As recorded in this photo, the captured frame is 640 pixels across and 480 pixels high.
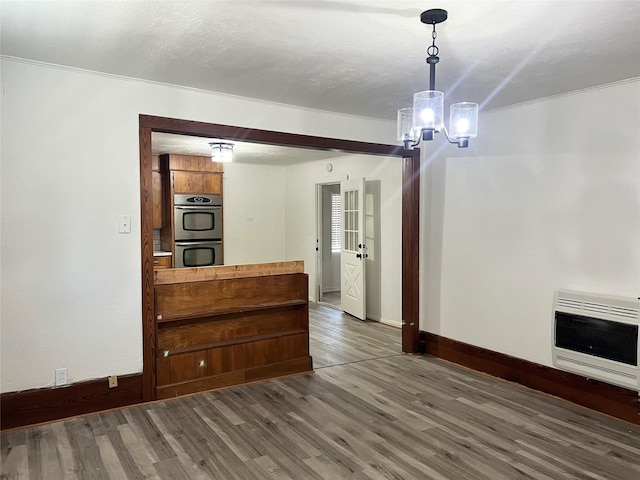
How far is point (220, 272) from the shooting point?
13.7 ft

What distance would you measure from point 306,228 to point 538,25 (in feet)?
20.1

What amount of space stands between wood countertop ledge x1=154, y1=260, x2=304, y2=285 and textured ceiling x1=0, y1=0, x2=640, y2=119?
1.54 metres

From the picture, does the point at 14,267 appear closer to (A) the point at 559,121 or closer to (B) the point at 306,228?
(A) the point at 559,121

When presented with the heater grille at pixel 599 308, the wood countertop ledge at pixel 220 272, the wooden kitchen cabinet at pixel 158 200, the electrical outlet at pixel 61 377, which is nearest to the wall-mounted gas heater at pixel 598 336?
the heater grille at pixel 599 308

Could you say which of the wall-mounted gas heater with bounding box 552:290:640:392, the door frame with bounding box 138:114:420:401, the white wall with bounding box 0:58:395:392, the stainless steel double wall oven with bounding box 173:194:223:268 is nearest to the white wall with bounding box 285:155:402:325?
the door frame with bounding box 138:114:420:401

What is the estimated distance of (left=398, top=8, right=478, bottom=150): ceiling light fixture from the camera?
2328 mm

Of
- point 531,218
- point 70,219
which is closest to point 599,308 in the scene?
point 531,218

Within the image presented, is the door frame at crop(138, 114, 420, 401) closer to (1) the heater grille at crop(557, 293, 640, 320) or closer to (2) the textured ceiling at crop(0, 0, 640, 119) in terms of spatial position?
(2) the textured ceiling at crop(0, 0, 640, 119)

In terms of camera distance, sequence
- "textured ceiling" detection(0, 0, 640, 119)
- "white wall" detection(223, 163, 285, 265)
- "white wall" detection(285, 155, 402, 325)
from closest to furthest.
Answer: "textured ceiling" detection(0, 0, 640, 119)
"white wall" detection(285, 155, 402, 325)
"white wall" detection(223, 163, 285, 265)

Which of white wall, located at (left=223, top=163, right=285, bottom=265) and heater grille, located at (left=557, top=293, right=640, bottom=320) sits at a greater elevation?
white wall, located at (left=223, top=163, right=285, bottom=265)

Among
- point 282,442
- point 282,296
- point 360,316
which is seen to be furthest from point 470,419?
point 360,316

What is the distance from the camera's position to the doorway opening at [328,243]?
8094 millimetres

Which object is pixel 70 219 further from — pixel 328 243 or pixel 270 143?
pixel 328 243

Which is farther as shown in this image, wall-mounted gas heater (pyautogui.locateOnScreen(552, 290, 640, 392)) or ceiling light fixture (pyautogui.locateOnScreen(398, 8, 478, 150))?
wall-mounted gas heater (pyautogui.locateOnScreen(552, 290, 640, 392))
